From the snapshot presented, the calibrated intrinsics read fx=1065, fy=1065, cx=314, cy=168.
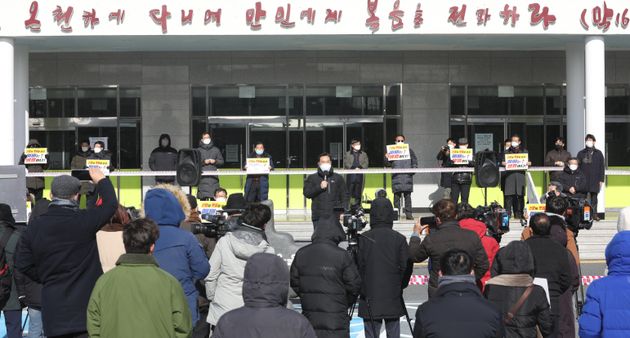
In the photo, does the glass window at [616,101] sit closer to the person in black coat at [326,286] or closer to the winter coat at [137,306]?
the person in black coat at [326,286]

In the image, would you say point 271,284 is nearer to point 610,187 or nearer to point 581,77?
point 581,77

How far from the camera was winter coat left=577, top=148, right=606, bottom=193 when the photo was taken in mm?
22016

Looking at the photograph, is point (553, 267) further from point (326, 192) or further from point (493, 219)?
point (326, 192)

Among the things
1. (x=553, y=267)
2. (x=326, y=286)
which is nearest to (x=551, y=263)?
(x=553, y=267)

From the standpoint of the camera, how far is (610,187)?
26438mm

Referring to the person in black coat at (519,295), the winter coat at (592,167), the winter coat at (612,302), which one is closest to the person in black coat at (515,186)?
the winter coat at (592,167)

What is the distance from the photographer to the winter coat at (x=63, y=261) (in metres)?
7.41

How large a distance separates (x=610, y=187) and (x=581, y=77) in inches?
137

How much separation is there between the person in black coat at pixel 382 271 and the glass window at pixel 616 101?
18.6m

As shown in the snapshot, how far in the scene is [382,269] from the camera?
9.89 meters

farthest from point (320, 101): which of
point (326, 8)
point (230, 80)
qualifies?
point (326, 8)

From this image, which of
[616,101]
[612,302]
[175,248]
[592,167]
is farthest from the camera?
[616,101]

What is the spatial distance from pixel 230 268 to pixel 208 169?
547 inches

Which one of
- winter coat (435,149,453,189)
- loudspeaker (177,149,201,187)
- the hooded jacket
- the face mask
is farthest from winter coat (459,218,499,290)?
winter coat (435,149,453,189)
